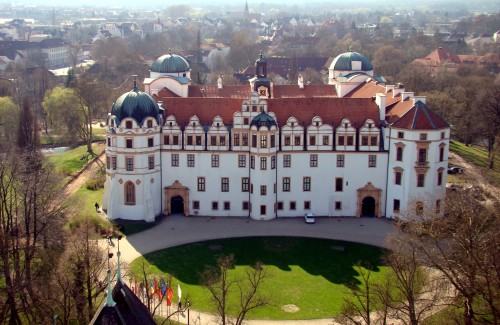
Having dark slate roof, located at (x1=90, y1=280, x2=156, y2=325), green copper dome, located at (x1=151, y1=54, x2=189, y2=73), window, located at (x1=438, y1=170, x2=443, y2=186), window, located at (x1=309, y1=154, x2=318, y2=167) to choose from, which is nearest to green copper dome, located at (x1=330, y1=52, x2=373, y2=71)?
green copper dome, located at (x1=151, y1=54, x2=189, y2=73)

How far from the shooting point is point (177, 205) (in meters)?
70.5

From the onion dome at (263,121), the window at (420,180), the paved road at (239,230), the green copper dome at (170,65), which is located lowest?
the paved road at (239,230)

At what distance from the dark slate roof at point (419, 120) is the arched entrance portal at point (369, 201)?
6.76 metres

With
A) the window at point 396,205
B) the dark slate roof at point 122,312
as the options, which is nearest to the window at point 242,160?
the window at point 396,205

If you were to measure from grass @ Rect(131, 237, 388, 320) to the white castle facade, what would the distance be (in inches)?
295

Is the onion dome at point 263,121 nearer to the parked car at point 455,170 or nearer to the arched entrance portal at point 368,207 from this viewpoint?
the arched entrance portal at point 368,207

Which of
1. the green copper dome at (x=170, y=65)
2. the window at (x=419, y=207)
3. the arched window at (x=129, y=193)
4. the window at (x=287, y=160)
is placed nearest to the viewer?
the window at (x=419, y=207)

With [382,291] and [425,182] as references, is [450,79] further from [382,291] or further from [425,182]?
[382,291]

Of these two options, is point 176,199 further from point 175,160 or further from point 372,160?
point 372,160

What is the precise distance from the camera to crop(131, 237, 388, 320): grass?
50.3 metres

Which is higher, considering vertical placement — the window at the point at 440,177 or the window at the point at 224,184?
the window at the point at 440,177

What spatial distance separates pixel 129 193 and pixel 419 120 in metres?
28.6

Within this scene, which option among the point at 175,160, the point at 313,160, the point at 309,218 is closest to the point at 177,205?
the point at 175,160

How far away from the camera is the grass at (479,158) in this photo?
81.8 m
